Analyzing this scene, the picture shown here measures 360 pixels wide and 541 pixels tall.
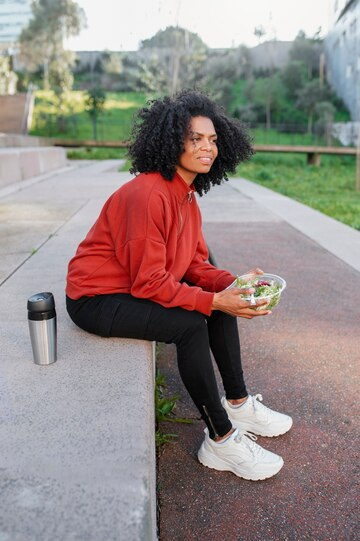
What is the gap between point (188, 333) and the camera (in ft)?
6.75

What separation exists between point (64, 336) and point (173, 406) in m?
0.59

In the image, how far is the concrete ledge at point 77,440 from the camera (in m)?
1.27

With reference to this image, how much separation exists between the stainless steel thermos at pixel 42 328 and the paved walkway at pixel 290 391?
24.0 inches

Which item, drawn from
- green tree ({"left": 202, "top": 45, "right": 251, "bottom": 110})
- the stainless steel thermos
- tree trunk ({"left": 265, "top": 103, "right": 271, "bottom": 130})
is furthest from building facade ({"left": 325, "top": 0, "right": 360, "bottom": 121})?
the stainless steel thermos

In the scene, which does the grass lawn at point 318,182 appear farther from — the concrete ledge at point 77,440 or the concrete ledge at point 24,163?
the concrete ledge at point 77,440

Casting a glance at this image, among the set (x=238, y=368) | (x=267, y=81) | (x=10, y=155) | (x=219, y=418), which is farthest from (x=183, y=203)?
(x=267, y=81)

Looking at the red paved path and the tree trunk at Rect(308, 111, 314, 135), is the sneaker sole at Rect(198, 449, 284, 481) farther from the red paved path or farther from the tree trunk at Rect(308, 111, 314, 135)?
the tree trunk at Rect(308, 111, 314, 135)

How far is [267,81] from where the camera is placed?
43.0 meters

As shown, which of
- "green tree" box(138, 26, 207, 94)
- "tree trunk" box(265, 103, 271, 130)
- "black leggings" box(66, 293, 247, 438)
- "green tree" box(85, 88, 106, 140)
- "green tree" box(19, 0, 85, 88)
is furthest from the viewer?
"green tree" box(19, 0, 85, 88)

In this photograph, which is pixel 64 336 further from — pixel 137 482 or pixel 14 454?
pixel 137 482

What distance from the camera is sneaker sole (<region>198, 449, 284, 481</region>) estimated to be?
2066mm

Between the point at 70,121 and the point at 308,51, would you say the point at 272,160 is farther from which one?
the point at 308,51

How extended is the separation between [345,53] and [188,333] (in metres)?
42.6

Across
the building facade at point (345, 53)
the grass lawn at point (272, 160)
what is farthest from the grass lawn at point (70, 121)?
the building facade at point (345, 53)
